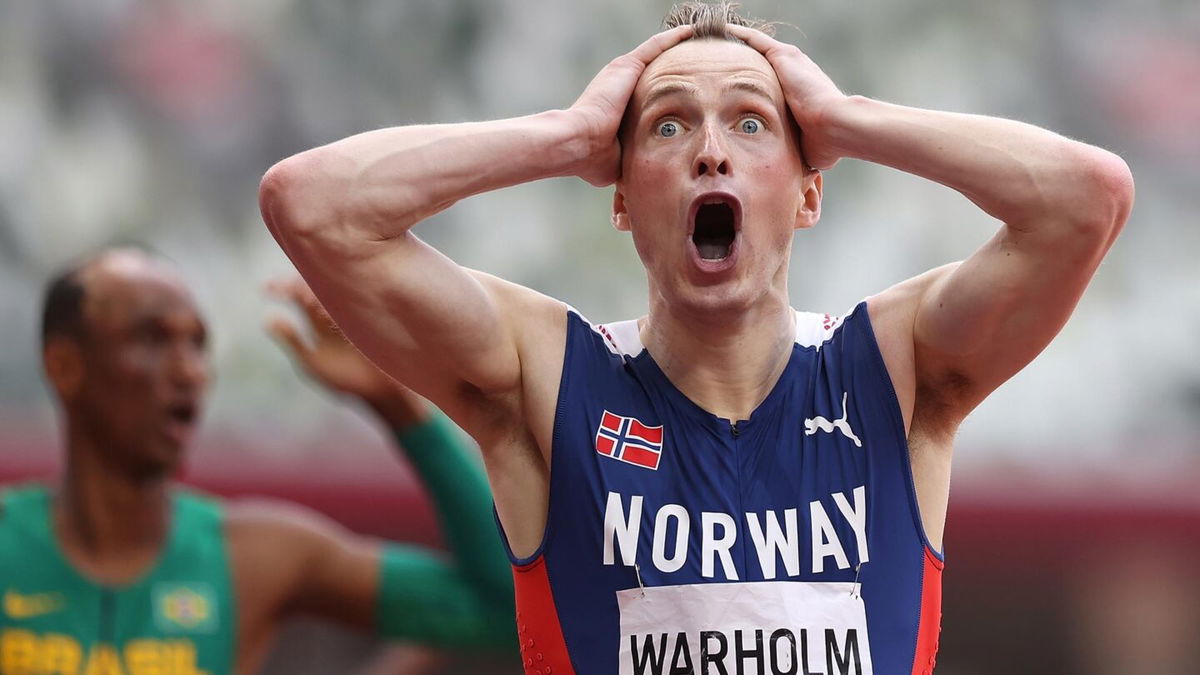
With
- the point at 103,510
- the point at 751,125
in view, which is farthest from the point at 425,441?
the point at 751,125

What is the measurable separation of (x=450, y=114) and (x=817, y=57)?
227 cm

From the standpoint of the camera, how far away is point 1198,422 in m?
8.58

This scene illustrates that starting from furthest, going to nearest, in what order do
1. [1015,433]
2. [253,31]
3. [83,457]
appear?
[253,31] → [1015,433] → [83,457]

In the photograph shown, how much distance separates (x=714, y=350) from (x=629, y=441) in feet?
0.99

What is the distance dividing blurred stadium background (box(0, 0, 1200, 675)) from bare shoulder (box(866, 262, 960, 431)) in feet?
14.0

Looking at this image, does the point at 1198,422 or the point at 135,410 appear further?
the point at 1198,422

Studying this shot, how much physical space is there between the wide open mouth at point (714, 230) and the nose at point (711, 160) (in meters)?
0.09

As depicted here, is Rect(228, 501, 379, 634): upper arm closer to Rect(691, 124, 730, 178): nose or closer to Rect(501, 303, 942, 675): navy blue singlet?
Rect(501, 303, 942, 675): navy blue singlet

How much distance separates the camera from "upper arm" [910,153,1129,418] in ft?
10.3

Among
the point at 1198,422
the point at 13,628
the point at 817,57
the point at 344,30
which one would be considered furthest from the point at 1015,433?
the point at 13,628

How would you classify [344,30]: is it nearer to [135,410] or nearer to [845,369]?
[135,410]

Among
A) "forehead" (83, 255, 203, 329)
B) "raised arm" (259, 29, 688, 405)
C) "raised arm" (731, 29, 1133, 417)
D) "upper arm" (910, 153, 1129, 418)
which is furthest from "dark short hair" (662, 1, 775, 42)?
"forehead" (83, 255, 203, 329)

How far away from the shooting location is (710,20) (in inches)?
141

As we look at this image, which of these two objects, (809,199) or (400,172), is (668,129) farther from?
(400,172)
